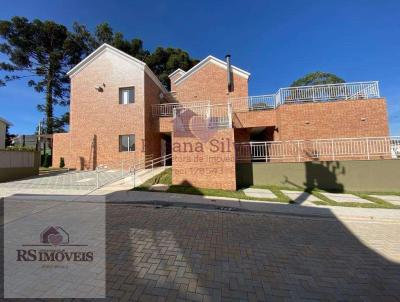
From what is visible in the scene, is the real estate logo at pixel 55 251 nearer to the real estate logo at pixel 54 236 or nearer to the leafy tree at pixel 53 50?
the real estate logo at pixel 54 236

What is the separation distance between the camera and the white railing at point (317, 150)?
10.8 m

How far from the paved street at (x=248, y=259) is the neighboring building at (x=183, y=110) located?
663cm

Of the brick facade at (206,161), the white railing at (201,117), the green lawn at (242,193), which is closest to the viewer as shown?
the green lawn at (242,193)

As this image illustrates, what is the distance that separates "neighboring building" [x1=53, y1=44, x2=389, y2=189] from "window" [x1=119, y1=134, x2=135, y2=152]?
0.24 ft

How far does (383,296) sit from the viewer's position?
8.43 feet

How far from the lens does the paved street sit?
260cm

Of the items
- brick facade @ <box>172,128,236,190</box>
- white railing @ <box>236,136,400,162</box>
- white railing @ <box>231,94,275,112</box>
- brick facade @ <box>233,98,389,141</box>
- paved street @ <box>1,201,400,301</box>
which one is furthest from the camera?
white railing @ <box>231,94,275,112</box>

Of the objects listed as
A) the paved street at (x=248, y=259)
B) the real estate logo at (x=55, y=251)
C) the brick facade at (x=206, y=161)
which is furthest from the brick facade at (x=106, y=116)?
the real estate logo at (x=55, y=251)

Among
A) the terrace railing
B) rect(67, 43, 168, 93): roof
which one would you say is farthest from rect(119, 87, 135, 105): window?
the terrace railing

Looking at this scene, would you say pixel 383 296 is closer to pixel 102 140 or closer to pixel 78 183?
pixel 78 183

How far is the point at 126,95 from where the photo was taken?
51.8 ft

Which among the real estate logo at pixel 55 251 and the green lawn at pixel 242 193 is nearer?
the real estate logo at pixel 55 251

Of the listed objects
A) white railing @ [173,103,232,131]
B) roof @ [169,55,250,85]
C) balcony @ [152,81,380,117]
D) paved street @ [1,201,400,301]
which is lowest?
paved street @ [1,201,400,301]

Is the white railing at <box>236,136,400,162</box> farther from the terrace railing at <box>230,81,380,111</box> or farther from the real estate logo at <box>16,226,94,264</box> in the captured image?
the real estate logo at <box>16,226,94,264</box>
